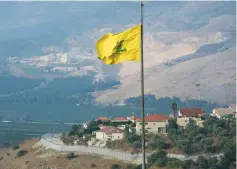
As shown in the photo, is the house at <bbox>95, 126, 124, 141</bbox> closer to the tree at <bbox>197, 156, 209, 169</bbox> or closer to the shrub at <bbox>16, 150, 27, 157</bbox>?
the shrub at <bbox>16, 150, 27, 157</bbox>

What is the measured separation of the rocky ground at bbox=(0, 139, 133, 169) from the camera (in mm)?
40062

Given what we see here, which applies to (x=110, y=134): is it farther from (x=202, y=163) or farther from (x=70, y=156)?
(x=202, y=163)

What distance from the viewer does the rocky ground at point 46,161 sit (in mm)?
40062

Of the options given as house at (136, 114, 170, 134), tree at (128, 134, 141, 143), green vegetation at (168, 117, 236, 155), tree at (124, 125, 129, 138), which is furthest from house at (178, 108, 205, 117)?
tree at (128, 134, 141, 143)

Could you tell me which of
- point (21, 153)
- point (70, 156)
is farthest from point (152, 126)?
point (21, 153)

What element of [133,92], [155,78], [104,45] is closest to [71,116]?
[133,92]

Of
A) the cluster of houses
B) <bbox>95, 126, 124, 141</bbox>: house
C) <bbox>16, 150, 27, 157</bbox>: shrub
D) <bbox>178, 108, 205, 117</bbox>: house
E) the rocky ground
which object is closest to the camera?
the rocky ground

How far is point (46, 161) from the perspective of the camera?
142ft

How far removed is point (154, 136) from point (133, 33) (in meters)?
27.2

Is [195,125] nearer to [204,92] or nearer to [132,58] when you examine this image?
[132,58]

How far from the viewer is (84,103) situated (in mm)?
141500

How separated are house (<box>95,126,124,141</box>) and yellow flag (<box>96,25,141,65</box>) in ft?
93.1

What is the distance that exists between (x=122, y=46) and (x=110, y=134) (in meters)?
29.0

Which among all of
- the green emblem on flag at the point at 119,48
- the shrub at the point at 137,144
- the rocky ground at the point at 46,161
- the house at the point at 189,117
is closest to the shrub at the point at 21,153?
the rocky ground at the point at 46,161
